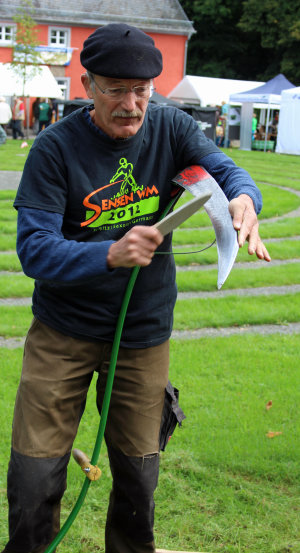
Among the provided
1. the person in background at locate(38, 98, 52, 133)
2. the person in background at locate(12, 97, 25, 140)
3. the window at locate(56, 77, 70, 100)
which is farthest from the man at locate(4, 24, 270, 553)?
the window at locate(56, 77, 70, 100)

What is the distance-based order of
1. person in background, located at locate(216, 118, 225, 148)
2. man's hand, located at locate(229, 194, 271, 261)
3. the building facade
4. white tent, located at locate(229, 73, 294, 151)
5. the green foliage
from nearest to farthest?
man's hand, located at locate(229, 194, 271, 261), white tent, located at locate(229, 73, 294, 151), the green foliage, person in background, located at locate(216, 118, 225, 148), the building facade

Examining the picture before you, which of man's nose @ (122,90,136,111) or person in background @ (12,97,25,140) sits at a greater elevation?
man's nose @ (122,90,136,111)

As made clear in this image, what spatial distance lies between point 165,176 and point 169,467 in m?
1.91

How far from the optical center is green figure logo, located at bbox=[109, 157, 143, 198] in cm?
256

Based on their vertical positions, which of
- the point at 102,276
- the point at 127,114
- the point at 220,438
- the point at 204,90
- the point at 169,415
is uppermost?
the point at 127,114

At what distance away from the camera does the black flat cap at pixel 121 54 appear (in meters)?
2.36

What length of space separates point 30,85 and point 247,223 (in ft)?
101

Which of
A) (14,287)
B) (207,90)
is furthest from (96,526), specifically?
(207,90)

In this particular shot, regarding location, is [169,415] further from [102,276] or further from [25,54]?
[25,54]

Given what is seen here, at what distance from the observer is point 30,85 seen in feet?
104

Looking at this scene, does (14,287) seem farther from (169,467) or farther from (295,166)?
(295,166)

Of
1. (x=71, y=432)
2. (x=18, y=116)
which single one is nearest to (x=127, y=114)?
(x=71, y=432)

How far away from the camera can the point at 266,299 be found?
7.32 meters

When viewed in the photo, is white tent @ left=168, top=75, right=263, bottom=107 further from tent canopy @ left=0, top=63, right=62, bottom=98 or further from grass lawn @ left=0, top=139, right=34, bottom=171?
grass lawn @ left=0, top=139, right=34, bottom=171
